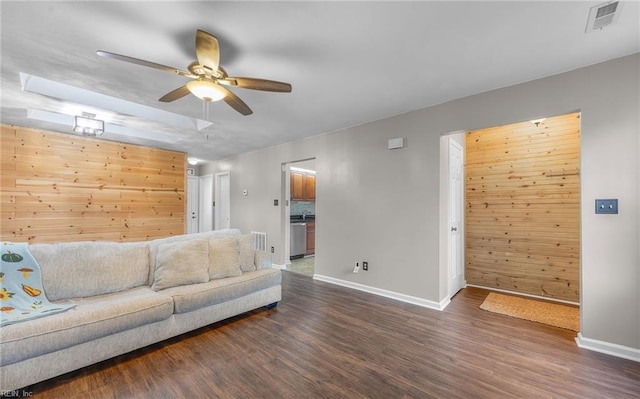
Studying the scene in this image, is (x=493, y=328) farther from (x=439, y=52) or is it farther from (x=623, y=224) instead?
(x=439, y=52)

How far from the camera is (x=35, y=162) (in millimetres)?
3979

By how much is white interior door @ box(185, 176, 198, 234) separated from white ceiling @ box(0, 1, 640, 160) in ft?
14.6

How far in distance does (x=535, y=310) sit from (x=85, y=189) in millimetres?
6845

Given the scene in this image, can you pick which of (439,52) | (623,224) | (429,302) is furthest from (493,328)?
(439,52)

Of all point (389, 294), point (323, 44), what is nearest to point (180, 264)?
point (323, 44)

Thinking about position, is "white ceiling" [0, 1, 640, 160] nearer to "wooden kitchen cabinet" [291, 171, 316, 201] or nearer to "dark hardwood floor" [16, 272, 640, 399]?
"dark hardwood floor" [16, 272, 640, 399]

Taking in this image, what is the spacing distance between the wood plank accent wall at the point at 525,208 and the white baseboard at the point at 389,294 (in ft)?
3.90

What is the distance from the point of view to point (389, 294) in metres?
3.46

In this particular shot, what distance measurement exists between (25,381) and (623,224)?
4464mm

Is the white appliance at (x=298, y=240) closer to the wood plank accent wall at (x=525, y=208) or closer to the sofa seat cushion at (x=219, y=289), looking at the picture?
the sofa seat cushion at (x=219, y=289)

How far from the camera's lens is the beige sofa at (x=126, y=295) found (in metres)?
1.68

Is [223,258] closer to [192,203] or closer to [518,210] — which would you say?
[518,210]

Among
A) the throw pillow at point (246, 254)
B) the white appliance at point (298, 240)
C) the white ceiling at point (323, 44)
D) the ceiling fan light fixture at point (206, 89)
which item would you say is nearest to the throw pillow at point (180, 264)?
the throw pillow at point (246, 254)

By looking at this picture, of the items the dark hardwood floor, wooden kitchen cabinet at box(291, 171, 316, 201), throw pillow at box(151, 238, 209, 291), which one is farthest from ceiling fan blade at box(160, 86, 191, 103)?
wooden kitchen cabinet at box(291, 171, 316, 201)
